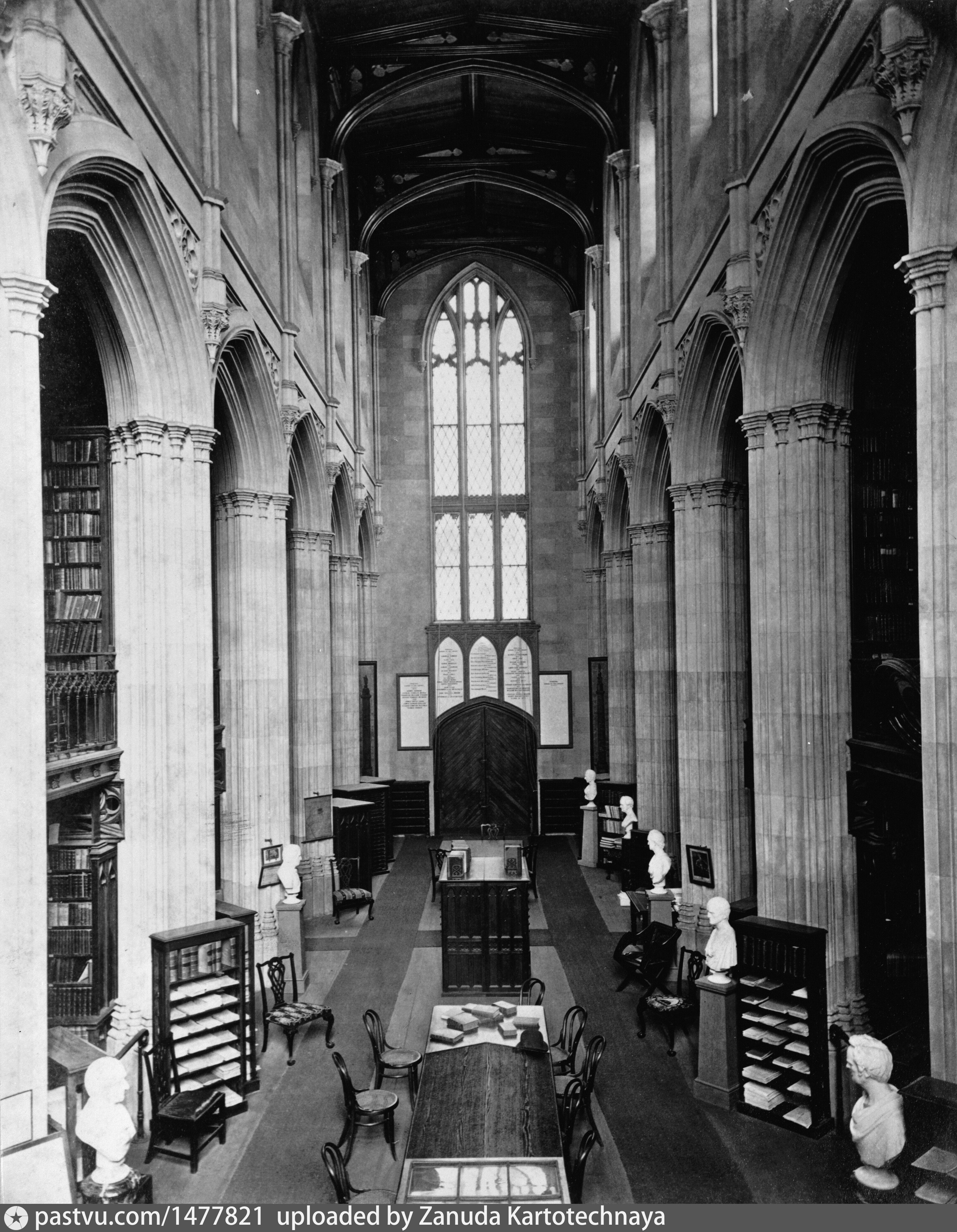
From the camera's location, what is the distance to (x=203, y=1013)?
852cm

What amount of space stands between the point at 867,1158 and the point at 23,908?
5449mm

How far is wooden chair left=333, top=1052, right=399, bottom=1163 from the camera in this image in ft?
24.9

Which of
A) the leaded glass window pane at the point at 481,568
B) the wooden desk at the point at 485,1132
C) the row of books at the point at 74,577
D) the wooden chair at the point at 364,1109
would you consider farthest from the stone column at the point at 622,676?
the wooden chair at the point at 364,1109

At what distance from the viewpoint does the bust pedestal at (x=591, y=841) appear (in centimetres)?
1869

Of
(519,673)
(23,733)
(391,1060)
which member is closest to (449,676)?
(519,673)

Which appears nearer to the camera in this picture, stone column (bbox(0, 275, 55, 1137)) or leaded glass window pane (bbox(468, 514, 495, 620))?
stone column (bbox(0, 275, 55, 1137))

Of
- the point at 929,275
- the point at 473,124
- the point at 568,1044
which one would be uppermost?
the point at 473,124

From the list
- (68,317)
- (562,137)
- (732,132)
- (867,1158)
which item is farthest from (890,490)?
(562,137)

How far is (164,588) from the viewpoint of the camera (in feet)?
30.1

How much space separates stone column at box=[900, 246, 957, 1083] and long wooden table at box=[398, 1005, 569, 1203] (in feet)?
8.12

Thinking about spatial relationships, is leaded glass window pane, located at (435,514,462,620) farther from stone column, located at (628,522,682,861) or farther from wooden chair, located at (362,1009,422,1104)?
wooden chair, located at (362,1009,422,1104)

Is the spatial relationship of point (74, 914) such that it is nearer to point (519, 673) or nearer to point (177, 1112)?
point (177, 1112)

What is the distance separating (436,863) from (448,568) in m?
8.61

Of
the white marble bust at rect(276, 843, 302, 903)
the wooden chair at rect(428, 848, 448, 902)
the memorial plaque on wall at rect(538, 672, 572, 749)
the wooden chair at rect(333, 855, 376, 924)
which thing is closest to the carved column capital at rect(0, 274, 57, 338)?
the white marble bust at rect(276, 843, 302, 903)
